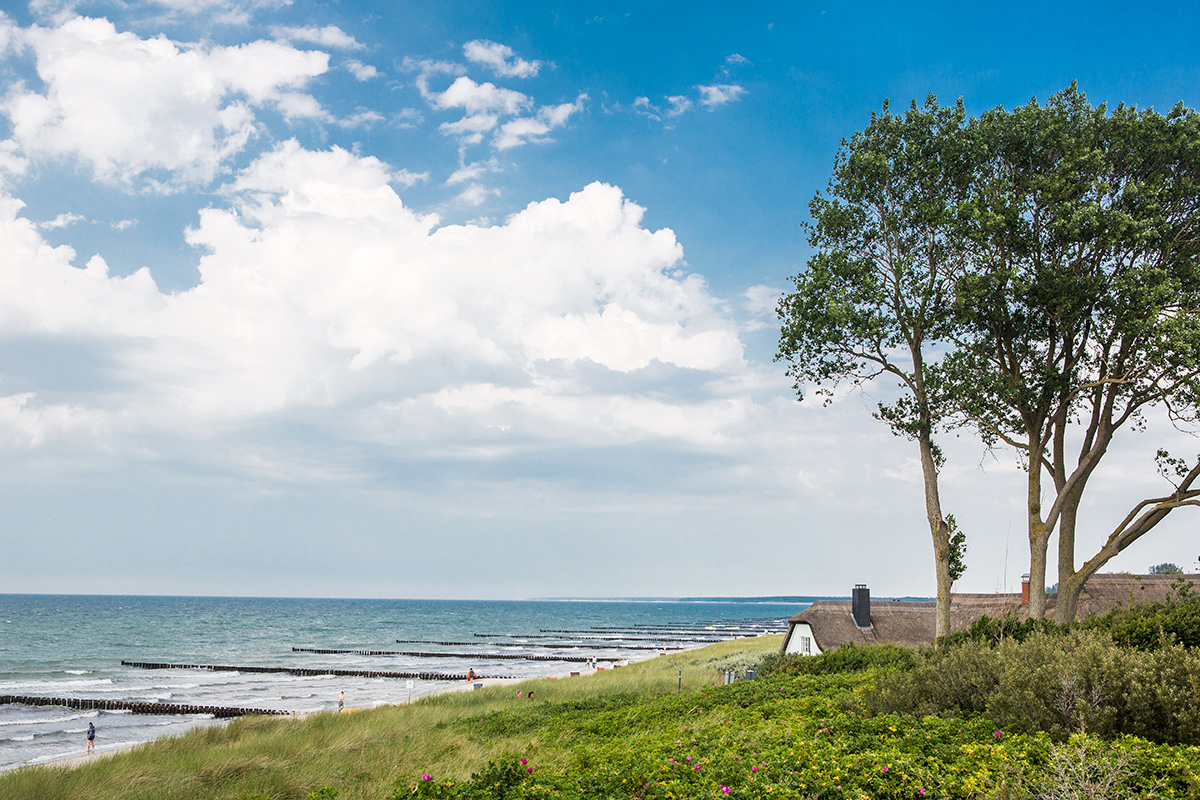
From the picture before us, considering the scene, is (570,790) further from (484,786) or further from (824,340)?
(824,340)

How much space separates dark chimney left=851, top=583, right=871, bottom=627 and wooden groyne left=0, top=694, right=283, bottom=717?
27473mm

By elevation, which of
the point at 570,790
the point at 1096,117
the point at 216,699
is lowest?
the point at 216,699

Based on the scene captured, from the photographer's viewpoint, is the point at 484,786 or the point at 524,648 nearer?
the point at 484,786

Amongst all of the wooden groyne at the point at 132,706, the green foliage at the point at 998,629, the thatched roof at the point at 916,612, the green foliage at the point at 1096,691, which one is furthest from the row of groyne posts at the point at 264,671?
the green foliage at the point at 1096,691

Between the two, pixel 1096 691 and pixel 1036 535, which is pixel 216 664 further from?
pixel 1096 691

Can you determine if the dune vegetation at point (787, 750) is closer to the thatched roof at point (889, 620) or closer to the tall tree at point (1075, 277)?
the tall tree at point (1075, 277)

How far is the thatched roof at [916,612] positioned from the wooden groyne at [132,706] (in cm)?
2589

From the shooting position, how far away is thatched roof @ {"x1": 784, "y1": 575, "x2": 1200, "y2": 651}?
106ft

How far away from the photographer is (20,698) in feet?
134

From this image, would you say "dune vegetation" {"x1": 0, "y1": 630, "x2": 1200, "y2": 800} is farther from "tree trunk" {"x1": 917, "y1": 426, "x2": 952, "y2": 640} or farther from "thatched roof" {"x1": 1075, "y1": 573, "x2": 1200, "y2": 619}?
"thatched roof" {"x1": 1075, "y1": 573, "x2": 1200, "y2": 619}

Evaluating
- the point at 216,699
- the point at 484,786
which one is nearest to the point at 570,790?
the point at 484,786

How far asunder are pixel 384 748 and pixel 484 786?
359 inches

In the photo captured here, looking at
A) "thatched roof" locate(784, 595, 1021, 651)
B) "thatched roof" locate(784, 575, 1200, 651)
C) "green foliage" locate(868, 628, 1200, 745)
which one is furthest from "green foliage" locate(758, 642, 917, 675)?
"thatched roof" locate(784, 595, 1021, 651)

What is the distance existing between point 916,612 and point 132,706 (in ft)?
130
